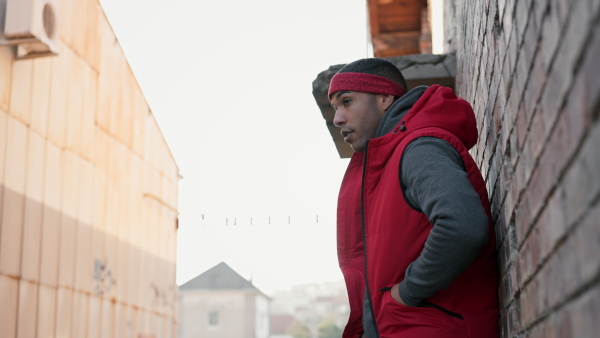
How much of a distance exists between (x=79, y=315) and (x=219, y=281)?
1991 inches

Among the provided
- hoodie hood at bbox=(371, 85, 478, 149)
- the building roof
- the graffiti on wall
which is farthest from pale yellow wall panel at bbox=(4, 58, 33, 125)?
the building roof

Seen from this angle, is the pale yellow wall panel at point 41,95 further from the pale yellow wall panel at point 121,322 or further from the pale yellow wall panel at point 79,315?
the pale yellow wall panel at point 121,322

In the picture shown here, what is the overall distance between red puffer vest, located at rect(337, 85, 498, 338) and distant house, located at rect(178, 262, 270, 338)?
5259cm

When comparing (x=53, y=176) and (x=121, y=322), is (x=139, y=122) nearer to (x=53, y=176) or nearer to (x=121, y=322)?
(x=121, y=322)

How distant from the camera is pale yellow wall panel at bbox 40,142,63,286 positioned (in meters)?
5.62

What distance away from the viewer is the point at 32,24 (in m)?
4.57

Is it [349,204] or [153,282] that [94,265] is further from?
[349,204]

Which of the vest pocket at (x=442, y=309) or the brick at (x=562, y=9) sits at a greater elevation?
the brick at (x=562, y=9)

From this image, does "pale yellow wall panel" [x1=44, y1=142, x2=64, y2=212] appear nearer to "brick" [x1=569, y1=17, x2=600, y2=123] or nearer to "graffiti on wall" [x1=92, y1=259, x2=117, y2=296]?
"graffiti on wall" [x1=92, y1=259, x2=117, y2=296]

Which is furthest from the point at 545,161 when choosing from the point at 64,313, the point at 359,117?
the point at 64,313

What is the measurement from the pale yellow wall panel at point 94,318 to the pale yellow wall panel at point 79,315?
0.28 ft

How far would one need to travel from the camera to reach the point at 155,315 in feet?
29.9

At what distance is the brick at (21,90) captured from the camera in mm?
5012

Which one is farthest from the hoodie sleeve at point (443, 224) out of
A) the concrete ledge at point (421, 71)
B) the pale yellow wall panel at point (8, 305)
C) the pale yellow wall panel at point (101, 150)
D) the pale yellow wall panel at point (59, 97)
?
the pale yellow wall panel at point (101, 150)
